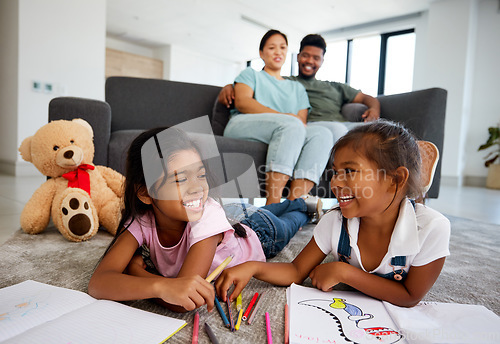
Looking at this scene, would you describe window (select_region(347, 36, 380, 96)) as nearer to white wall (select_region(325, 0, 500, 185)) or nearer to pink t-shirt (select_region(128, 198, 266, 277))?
white wall (select_region(325, 0, 500, 185))

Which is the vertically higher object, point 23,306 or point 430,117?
point 430,117

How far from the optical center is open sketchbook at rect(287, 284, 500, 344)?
0.53 meters

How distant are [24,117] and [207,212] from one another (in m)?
3.32

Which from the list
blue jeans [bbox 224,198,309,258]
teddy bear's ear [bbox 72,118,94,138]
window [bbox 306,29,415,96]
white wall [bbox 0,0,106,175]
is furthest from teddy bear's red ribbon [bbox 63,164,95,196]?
window [bbox 306,29,415,96]

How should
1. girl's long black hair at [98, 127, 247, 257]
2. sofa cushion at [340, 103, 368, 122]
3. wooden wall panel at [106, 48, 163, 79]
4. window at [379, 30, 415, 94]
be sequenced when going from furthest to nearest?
wooden wall panel at [106, 48, 163, 79] < window at [379, 30, 415, 94] < sofa cushion at [340, 103, 368, 122] < girl's long black hair at [98, 127, 247, 257]

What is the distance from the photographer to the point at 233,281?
68cm

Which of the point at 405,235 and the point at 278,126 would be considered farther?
the point at 278,126

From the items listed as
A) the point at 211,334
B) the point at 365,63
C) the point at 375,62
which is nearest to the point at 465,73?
the point at 375,62

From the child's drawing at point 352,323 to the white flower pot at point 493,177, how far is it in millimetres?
4604

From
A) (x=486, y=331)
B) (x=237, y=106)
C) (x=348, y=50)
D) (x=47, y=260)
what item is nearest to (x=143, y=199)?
(x=47, y=260)

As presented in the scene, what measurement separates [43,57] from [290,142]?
3.02 metres

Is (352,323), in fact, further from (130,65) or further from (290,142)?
(130,65)

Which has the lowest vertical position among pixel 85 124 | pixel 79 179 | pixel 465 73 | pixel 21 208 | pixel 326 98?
pixel 21 208

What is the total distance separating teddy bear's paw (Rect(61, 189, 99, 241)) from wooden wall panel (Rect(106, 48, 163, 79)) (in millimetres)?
6133
